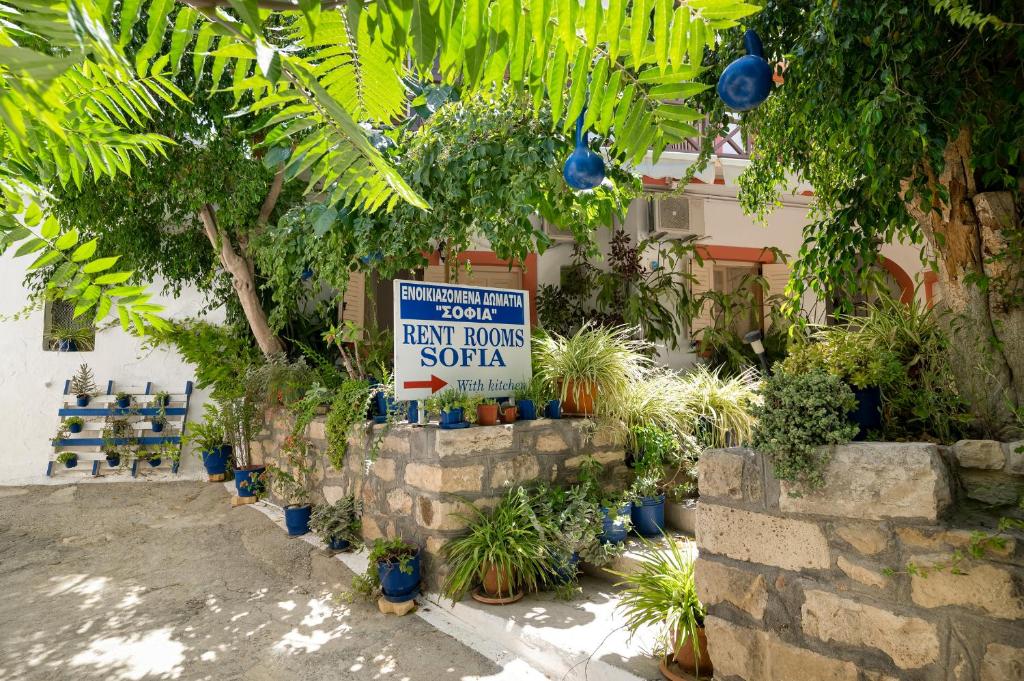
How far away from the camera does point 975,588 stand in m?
1.93

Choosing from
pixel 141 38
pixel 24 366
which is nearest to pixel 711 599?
pixel 141 38

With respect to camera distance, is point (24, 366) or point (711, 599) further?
point (24, 366)

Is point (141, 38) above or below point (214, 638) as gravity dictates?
above

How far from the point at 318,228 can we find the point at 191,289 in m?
4.76

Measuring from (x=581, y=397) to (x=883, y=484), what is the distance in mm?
2775

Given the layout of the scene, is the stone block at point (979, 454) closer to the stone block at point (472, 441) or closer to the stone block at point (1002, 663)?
the stone block at point (1002, 663)

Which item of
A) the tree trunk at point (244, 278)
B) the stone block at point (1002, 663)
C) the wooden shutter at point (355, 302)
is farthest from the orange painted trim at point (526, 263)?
the stone block at point (1002, 663)

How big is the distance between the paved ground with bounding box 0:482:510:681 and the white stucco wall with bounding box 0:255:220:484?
1800 millimetres

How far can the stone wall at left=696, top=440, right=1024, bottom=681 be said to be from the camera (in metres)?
1.93

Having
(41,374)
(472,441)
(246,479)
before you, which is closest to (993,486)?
(472,441)

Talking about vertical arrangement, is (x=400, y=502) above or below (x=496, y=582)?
above

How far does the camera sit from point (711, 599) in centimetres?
258

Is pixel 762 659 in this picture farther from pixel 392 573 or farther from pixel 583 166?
pixel 392 573

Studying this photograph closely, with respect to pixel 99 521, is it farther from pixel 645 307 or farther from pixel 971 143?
pixel 971 143
